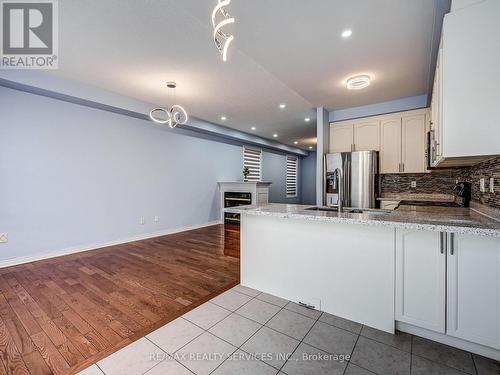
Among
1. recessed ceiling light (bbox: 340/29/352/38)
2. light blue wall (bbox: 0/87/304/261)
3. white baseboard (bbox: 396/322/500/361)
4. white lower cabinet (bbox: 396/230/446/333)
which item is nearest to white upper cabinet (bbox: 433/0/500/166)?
white lower cabinet (bbox: 396/230/446/333)

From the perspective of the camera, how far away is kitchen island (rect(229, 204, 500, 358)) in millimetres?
1503

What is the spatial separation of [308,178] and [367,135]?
640 centimetres

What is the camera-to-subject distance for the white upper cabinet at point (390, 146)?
4.20m

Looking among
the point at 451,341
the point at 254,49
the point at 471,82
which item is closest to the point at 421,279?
the point at 451,341

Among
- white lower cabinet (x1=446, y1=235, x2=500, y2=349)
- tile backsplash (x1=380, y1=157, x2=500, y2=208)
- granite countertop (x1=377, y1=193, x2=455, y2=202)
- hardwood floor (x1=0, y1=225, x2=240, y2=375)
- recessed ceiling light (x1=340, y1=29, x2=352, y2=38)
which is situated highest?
recessed ceiling light (x1=340, y1=29, x2=352, y2=38)

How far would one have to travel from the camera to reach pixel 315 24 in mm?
2254

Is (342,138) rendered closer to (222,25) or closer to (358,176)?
(358,176)

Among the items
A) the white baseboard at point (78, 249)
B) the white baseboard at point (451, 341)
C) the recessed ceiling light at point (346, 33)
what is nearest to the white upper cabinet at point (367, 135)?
the recessed ceiling light at point (346, 33)

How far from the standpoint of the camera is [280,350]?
1.64 metres

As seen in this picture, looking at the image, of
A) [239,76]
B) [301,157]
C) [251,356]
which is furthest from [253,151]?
[251,356]

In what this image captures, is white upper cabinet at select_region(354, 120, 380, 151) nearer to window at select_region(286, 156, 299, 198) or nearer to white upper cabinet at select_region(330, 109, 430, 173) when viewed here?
white upper cabinet at select_region(330, 109, 430, 173)

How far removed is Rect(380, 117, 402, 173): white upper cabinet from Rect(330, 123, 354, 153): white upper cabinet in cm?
53

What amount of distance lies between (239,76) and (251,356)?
3.22 metres

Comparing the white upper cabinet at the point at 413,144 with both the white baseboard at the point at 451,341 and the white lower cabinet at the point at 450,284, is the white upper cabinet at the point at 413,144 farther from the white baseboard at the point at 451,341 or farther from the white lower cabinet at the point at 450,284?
the white baseboard at the point at 451,341
